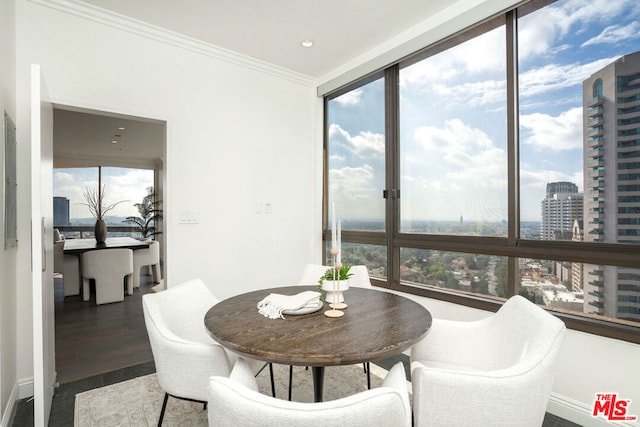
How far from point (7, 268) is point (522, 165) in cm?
334

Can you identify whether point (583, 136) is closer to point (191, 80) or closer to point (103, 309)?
point (191, 80)

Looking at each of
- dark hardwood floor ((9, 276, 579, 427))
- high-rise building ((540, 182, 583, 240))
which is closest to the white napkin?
dark hardwood floor ((9, 276, 579, 427))

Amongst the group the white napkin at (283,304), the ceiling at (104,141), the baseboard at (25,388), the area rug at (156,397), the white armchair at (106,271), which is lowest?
the area rug at (156,397)

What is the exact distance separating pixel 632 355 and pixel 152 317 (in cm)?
243

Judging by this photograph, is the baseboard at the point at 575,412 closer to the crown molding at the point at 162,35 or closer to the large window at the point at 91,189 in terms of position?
the crown molding at the point at 162,35

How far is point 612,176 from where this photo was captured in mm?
1893

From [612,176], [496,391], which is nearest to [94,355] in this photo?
[496,391]

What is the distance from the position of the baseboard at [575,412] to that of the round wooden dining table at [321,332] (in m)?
1.17

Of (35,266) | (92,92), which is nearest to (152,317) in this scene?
(35,266)

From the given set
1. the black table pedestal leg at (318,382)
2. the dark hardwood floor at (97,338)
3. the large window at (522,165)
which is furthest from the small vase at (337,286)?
the dark hardwood floor at (97,338)

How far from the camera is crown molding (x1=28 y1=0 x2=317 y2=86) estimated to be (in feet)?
8.02

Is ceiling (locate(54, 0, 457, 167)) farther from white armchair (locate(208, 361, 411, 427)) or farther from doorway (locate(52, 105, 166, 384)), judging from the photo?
white armchair (locate(208, 361, 411, 427))

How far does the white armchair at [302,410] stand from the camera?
79 cm

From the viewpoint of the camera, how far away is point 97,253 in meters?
4.63
